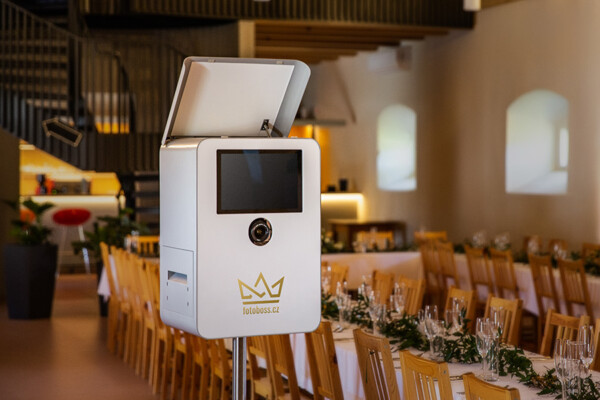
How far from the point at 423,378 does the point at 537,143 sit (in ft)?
29.0

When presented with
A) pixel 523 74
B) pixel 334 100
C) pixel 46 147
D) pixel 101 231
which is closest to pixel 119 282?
pixel 101 231

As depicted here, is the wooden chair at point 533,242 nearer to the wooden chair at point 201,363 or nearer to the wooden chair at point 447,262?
the wooden chair at point 447,262

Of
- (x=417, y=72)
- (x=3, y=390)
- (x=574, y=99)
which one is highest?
(x=417, y=72)

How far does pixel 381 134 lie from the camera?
15.7 m

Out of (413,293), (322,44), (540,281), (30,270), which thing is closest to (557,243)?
(540,281)

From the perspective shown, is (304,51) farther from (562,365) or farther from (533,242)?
(562,365)

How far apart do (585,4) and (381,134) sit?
18.7 ft

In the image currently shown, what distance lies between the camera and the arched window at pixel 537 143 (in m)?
11.3

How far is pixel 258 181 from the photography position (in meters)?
2.79

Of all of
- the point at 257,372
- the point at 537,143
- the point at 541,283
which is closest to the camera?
the point at 257,372

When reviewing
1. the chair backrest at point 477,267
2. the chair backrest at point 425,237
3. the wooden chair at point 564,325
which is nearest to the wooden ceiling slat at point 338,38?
the chair backrest at point 425,237

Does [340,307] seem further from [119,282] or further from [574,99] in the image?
[574,99]

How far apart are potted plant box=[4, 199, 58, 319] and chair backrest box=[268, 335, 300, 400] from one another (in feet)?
21.1

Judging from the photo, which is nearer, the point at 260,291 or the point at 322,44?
the point at 260,291
